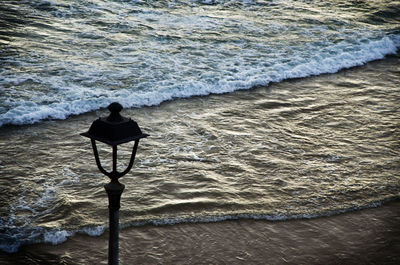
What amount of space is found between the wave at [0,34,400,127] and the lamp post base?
514 centimetres

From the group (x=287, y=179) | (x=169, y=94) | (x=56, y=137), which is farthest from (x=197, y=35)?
(x=287, y=179)

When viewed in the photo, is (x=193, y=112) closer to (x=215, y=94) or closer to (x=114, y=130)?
(x=215, y=94)

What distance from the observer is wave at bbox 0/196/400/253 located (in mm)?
4812

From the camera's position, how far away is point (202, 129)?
7879 millimetres

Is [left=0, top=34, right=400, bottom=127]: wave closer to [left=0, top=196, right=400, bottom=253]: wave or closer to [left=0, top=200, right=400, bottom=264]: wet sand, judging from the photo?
[left=0, top=196, right=400, bottom=253]: wave

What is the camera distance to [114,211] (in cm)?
322

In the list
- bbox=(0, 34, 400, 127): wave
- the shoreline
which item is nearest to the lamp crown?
the shoreline

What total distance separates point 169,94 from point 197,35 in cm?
467

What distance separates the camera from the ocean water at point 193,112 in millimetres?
5719

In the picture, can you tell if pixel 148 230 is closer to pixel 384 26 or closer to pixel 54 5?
pixel 54 5

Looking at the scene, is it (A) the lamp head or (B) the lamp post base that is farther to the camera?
(B) the lamp post base

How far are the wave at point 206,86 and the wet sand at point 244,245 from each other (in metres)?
3.83

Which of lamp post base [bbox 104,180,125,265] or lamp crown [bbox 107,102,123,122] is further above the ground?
lamp crown [bbox 107,102,123,122]

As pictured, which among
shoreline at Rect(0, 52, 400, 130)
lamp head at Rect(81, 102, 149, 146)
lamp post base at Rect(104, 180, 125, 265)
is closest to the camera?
lamp head at Rect(81, 102, 149, 146)
